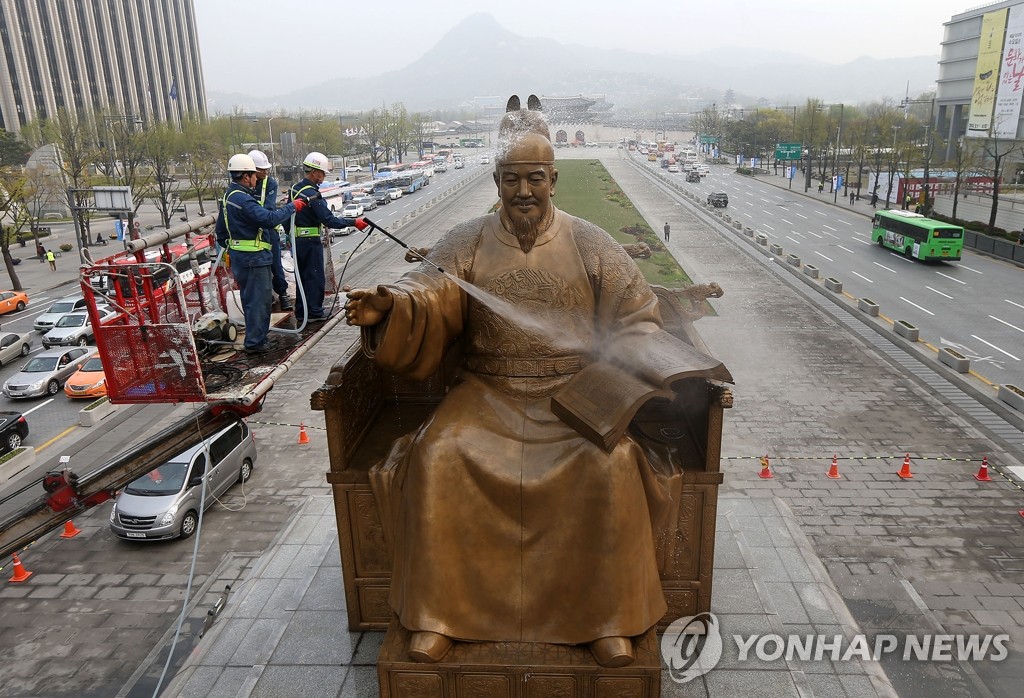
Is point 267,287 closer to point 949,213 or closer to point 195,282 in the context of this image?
point 195,282

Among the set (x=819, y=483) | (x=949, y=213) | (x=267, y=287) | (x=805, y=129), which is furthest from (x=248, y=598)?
(x=805, y=129)

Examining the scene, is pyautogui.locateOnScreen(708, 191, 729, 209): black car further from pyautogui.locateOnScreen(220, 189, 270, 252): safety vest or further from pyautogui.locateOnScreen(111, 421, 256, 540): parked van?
pyautogui.locateOnScreen(220, 189, 270, 252): safety vest

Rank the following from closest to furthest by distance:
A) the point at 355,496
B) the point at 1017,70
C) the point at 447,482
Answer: the point at 447,482, the point at 355,496, the point at 1017,70

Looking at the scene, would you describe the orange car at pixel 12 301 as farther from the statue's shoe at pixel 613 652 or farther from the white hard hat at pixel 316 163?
the statue's shoe at pixel 613 652

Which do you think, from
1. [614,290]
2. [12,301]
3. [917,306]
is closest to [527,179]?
[614,290]

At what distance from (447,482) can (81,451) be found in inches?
481

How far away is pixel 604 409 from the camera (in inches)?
196

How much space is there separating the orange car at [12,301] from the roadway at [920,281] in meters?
28.9

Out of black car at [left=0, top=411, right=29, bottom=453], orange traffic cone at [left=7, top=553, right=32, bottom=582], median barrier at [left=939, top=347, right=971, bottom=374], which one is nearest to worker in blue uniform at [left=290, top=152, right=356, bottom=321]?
orange traffic cone at [left=7, top=553, right=32, bottom=582]

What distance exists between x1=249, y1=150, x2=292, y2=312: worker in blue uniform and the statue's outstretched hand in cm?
276

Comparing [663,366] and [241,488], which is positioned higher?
[663,366]

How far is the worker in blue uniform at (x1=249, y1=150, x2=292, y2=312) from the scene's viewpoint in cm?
720

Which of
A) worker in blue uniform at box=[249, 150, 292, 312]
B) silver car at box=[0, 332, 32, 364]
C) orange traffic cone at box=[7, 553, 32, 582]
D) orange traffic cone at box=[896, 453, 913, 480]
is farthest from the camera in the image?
silver car at box=[0, 332, 32, 364]

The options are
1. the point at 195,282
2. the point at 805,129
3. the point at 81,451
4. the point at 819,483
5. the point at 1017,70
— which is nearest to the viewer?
the point at 195,282
